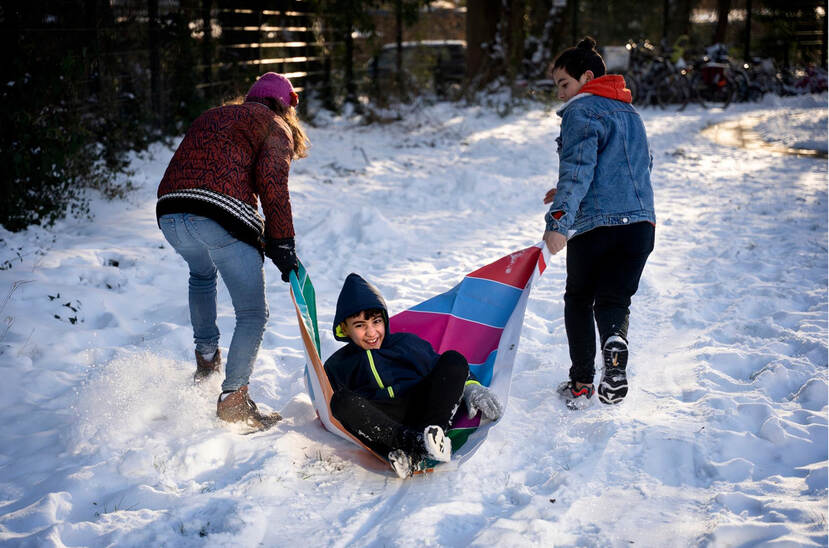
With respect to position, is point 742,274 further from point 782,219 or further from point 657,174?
point 657,174

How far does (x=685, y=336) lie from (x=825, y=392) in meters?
0.99

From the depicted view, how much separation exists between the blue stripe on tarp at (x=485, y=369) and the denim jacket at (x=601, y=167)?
755 mm

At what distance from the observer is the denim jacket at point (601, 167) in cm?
321

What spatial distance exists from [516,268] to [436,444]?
3.94 feet

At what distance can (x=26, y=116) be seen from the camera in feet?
17.5

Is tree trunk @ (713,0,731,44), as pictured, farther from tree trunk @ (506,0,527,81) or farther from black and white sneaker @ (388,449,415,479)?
black and white sneaker @ (388,449,415,479)

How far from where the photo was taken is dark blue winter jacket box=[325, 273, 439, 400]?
10.4ft

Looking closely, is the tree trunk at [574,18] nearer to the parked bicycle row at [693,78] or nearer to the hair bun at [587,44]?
the parked bicycle row at [693,78]

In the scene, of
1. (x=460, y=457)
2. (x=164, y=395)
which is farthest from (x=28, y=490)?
(x=460, y=457)

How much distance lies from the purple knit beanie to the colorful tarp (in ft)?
2.53

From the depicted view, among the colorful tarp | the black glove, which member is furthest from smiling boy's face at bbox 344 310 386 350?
the black glove

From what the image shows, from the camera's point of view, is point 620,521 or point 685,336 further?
point 685,336

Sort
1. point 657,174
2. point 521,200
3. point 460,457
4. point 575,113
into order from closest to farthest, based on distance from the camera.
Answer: point 460,457 → point 575,113 → point 521,200 → point 657,174

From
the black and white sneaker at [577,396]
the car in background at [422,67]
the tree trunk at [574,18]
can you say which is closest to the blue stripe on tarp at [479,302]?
the black and white sneaker at [577,396]
